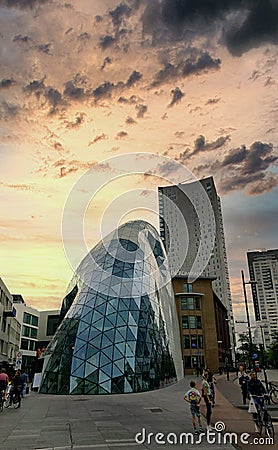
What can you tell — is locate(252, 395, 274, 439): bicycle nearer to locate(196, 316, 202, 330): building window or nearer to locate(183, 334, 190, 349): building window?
locate(183, 334, 190, 349): building window

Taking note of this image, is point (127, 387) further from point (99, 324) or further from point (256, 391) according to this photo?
point (256, 391)

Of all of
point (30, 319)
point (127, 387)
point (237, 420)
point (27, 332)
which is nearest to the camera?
point (237, 420)

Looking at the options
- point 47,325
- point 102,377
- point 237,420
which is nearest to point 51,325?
point 47,325

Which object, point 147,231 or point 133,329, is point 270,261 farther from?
point 133,329

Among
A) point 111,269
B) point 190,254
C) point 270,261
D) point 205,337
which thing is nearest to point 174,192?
point 190,254

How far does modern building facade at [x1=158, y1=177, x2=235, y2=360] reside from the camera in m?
148

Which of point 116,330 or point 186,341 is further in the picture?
point 186,341

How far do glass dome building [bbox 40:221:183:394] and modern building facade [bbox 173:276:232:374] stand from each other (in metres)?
26.5

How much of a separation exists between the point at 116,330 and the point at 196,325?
3996 centimetres

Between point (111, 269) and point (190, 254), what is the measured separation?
115846 mm

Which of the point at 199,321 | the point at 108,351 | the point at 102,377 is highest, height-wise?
the point at 199,321

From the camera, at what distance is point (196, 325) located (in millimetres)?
68312

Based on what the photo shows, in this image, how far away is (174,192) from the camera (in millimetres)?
158000

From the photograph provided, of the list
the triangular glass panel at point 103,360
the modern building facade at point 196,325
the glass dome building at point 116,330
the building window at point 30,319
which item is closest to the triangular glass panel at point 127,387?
the glass dome building at point 116,330
